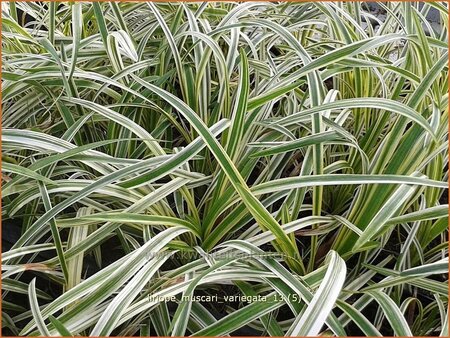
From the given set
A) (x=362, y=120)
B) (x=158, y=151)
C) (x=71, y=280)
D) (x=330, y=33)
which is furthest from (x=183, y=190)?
(x=330, y=33)

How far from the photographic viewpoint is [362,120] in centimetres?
89

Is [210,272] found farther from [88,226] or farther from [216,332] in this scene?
[88,226]

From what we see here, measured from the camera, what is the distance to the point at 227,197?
731 millimetres

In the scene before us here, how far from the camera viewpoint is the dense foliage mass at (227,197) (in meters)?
0.65

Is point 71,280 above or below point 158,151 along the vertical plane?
below

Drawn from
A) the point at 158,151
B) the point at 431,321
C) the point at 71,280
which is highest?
the point at 158,151

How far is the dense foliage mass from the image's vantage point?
2.14ft

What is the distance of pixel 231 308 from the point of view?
743 mm

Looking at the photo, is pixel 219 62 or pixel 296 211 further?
pixel 219 62

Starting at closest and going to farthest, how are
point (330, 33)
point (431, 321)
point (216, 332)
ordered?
point (216, 332)
point (431, 321)
point (330, 33)

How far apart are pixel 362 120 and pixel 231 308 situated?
0.37 meters

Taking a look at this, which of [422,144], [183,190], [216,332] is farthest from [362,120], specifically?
[216,332]

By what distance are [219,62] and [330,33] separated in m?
0.27

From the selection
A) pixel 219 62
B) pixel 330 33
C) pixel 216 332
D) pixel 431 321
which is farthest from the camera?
pixel 330 33
